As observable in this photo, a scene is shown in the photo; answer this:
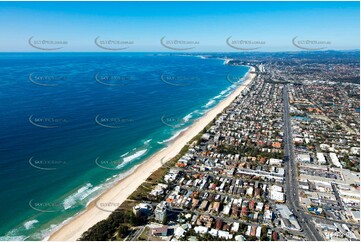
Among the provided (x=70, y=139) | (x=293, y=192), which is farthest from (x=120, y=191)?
(x=293, y=192)

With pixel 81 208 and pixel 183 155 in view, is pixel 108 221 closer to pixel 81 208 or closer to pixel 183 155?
pixel 81 208

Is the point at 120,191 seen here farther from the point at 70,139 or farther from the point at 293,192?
the point at 293,192

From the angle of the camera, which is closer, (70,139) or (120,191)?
(120,191)

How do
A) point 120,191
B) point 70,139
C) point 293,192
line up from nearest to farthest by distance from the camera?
point 293,192 → point 120,191 → point 70,139

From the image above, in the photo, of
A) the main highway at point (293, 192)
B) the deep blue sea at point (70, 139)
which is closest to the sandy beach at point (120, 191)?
the deep blue sea at point (70, 139)

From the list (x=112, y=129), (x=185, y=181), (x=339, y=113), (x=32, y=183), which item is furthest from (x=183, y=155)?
(x=339, y=113)
